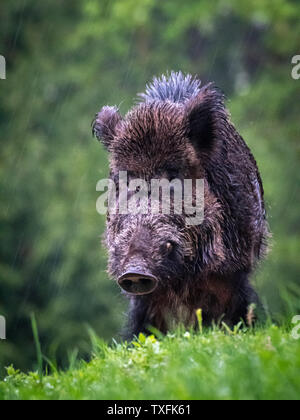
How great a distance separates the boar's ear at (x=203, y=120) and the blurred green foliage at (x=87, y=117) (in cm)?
855

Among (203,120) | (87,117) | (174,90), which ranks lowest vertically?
(203,120)

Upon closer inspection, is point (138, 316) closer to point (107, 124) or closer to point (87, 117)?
point (107, 124)

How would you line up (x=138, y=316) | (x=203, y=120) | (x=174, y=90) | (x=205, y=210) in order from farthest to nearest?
(x=174, y=90) → (x=138, y=316) → (x=203, y=120) → (x=205, y=210)

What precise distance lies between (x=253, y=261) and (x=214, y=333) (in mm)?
1687

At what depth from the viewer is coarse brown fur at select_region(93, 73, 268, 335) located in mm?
4852

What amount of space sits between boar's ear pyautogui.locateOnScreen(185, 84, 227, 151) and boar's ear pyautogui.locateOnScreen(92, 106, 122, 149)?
25.1 inches

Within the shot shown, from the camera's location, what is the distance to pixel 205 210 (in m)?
4.96

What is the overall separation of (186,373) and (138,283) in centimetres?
141

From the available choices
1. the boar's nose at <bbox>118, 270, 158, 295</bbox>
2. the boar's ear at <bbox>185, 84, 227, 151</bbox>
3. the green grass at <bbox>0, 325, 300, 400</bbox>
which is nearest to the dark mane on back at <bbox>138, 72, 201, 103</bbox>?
the boar's ear at <bbox>185, 84, 227, 151</bbox>

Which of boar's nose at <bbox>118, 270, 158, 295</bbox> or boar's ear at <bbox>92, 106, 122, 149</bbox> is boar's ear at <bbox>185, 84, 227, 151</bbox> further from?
boar's nose at <bbox>118, 270, 158, 295</bbox>

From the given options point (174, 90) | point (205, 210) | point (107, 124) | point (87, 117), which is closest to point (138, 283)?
point (205, 210)

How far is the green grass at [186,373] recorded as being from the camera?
8.76ft
